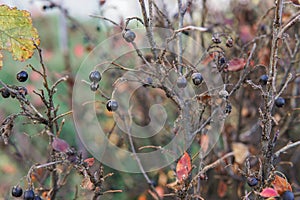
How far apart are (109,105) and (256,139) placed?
48.5 inches

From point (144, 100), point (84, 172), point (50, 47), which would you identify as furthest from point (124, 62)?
point (50, 47)

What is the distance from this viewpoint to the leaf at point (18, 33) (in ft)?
3.74

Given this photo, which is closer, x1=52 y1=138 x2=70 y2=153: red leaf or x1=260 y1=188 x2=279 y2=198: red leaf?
x1=260 y1=188 x2=279 y2=198: red leaf

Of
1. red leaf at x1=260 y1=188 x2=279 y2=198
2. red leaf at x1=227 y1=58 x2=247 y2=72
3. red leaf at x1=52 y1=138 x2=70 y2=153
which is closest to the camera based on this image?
red leaf at x1=260 y1=188 x2=279 y2=198

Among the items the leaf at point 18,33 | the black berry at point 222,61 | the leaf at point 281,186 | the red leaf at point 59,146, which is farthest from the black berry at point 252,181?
the leaf at point 18,33

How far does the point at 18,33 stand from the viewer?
1.15m

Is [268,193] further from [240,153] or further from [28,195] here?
[240,153]

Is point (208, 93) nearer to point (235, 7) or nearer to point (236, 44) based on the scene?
point (236, 44)

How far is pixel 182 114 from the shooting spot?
3.85ft

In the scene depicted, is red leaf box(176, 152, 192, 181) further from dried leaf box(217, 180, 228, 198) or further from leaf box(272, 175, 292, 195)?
dried leaf box(217, 180, 228, 198)

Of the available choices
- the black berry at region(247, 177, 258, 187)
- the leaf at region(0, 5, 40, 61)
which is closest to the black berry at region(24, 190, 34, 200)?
the leaf at region(0, 5, 40, 61)

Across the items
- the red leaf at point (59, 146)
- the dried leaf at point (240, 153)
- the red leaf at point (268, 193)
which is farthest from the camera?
the dried leaf at point (240, 153)

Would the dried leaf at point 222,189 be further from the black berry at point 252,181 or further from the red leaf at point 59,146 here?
the red leaf at point 59,146

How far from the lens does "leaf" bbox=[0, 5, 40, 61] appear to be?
114 centimetres
